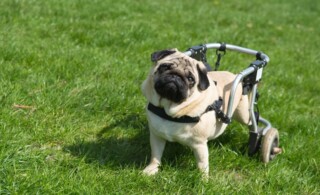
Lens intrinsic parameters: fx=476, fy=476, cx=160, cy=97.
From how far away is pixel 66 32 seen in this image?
6.39m

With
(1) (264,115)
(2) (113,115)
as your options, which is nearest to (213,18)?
(1) (264,115)

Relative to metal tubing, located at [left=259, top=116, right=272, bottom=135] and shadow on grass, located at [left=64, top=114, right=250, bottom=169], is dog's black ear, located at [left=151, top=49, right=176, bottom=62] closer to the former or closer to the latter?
shadow on grass, located at [left=64, top=114, right=250, bottom=169]

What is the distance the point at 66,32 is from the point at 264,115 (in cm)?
291

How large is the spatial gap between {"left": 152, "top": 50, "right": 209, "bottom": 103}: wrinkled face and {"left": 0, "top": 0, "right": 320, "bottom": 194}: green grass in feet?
2.21

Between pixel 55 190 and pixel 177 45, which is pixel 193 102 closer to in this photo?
pixel 55 190

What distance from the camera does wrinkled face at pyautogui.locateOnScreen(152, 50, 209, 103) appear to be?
318cm

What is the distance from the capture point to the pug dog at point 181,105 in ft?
10.6

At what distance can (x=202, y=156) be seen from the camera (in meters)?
3.57

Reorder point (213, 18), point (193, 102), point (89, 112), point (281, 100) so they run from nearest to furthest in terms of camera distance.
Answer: point (193, 102) → point (89, 112) → point (281, 100) → point (213, 18)

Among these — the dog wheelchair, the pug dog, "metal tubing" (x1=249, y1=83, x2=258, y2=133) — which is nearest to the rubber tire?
the dog wheelchair

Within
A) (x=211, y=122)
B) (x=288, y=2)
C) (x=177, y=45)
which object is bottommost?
(x=288, y=2)

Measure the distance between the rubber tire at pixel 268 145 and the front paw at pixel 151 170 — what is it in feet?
3.32

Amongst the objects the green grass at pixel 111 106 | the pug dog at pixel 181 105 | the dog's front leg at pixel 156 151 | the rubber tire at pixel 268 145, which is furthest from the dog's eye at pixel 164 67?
the rubber tire at pixel 268 145

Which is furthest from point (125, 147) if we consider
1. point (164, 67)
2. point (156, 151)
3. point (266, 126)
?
point (266, 126)
